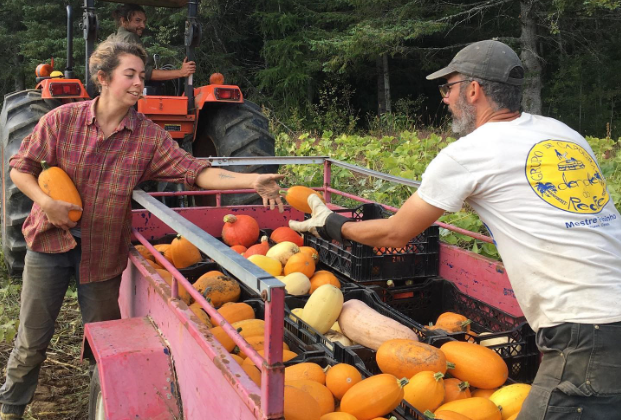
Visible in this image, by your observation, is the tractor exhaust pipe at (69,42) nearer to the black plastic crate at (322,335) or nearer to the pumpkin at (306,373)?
the black plastic crate at (322,335)

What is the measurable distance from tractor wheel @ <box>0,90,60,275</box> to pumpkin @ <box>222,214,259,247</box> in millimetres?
1785

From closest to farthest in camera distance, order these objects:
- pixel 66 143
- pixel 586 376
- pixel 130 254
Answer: pixel 586 376, pixel 66 143, pixel 130 254

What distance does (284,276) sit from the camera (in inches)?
148

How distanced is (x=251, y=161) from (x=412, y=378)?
7.41ft

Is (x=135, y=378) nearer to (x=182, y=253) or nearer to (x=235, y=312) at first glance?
(x=235, y=312)

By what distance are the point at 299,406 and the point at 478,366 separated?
898mm

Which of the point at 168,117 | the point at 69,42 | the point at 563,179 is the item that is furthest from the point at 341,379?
the point at 69,42

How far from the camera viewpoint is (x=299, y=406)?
6.84 ft

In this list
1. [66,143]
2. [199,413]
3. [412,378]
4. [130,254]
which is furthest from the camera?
[130,254]

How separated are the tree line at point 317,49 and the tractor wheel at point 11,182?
41.5ft

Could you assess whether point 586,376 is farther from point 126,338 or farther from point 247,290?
point 247,290

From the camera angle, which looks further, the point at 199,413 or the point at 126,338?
the point at 126,338

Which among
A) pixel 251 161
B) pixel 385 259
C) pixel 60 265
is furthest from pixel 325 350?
pixel 251 161

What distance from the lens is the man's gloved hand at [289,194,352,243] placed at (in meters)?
2.76
